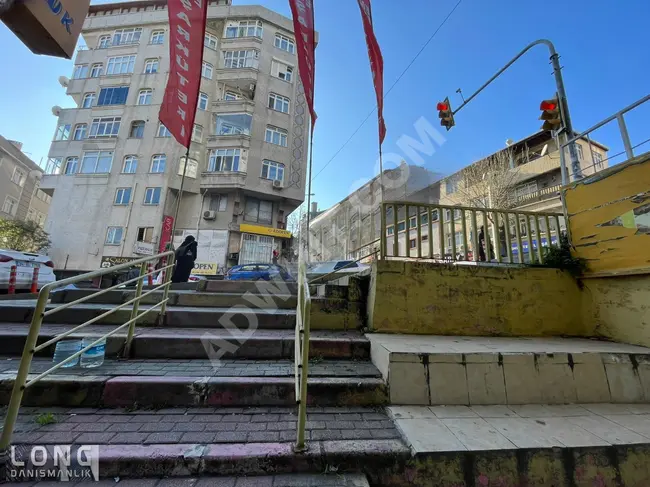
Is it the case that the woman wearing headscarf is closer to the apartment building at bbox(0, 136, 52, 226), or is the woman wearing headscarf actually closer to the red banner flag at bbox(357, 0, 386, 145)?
the red banner flag at bbox(357, 0, 386, 145)

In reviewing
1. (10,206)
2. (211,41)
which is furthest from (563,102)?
(10,206)

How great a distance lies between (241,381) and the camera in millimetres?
2490

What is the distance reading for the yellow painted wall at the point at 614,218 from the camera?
3.59m

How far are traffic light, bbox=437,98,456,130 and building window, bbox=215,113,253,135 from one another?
1596cm

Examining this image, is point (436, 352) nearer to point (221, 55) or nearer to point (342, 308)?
point (342, 308)

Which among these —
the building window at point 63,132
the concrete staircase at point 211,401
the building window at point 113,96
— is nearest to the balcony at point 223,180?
the building window at point 113,96

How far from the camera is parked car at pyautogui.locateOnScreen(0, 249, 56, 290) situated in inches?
287

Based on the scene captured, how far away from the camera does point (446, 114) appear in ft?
22.1

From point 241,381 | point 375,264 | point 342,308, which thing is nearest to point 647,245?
point 375,264

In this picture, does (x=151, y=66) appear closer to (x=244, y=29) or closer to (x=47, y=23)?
(x=244, y=29)

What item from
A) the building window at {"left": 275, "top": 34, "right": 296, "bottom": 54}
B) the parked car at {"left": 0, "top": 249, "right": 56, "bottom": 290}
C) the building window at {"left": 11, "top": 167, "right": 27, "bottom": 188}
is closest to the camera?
the parked car at {"left": 0, "top": 249, "right": 56, "bottom": 290}

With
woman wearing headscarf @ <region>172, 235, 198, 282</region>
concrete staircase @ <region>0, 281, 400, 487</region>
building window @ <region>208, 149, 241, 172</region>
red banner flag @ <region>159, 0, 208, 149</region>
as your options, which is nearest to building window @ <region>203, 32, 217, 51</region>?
building window @ <region>208, 149, 241, 172</region>

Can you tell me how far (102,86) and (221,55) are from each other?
928 cm

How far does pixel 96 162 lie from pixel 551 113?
24972 mm
